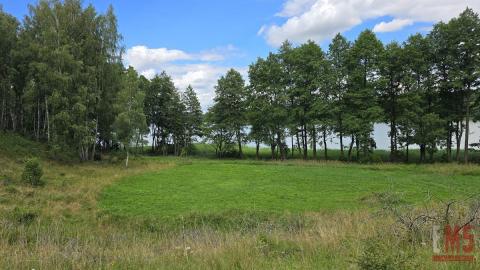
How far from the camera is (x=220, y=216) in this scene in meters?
15.7

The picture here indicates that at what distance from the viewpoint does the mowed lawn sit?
1744 centimetres

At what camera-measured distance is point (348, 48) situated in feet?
158

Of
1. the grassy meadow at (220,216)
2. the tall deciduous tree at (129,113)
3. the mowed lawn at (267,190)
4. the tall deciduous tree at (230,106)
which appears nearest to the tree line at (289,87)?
the tall deciduous tree at (129,113)

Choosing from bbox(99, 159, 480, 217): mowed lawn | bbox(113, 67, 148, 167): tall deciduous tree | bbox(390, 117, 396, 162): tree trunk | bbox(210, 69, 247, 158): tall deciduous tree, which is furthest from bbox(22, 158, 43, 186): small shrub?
bbox(390, 117, 396, 162): tree trunk

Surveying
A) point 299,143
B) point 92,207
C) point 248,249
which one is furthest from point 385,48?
point 248,249

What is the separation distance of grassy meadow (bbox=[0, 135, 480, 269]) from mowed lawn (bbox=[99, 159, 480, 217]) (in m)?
0.07

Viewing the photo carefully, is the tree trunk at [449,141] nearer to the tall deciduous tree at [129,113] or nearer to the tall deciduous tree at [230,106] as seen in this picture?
the tall deciduous tree at [230,106]

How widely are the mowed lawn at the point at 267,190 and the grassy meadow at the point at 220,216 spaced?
0.07 metres

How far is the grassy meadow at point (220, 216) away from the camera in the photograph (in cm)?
598

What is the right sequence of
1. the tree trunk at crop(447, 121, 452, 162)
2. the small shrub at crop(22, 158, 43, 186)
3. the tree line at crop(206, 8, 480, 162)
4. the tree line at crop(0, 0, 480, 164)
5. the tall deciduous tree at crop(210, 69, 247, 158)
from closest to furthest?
the small shrub at crop(22, 158, 43, 186)
the tree line at crop(0, 0, 480, 164)
the tree line at crop(206, 8, 480, 162)
the tree trunk at crop(447, 121, 452, 162)
the tall deciduous tree at crop(210, 69, 247, 158)

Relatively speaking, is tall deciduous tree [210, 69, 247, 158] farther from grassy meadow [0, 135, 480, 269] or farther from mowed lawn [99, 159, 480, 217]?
mowed lawn [99, 159, 480, 217]

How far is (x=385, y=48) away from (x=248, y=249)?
148 ft

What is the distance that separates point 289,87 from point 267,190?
101 ft

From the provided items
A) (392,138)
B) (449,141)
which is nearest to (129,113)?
(392,138)
